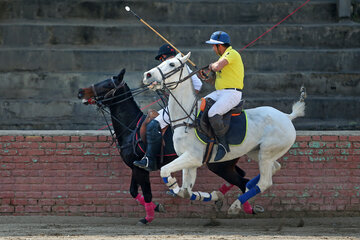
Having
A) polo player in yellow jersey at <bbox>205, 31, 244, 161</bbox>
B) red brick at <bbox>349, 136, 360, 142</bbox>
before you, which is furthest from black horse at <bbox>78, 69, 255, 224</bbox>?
red brick at <bbox>349, 136, 360, 142</bbox>

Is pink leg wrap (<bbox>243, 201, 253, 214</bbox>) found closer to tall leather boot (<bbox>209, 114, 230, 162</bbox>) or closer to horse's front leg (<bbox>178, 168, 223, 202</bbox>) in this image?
horse's front leg (<bbox>178, 168, 223, 202</bbox>)

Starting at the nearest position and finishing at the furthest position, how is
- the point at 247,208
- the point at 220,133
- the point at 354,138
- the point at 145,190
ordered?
the point at 220,133, the point at 247,208, the point at 145,190, the point at 354,138

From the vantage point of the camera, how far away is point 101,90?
34.1 feet

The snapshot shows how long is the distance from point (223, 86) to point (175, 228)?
226 centimetres

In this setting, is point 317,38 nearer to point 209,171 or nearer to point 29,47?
point 209,171

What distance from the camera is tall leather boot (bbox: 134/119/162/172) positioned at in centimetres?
1000

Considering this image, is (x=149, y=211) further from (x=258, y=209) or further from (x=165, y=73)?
(x=165, y=73)

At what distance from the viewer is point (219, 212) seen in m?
11.3

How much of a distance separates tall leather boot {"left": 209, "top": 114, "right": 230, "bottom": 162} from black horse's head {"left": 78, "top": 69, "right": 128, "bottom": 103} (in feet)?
6.00

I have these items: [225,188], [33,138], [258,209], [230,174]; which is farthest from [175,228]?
[33,138]

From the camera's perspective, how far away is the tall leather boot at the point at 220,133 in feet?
30.5

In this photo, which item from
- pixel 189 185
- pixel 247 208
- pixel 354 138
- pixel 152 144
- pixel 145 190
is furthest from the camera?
pixel 354 138

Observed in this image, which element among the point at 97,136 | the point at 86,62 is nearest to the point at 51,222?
the point at 97,136

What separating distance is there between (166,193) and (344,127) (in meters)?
4.51
